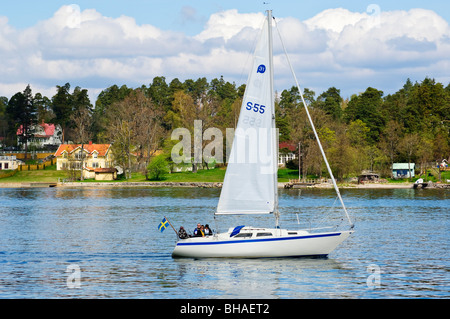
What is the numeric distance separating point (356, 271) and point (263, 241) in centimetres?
581

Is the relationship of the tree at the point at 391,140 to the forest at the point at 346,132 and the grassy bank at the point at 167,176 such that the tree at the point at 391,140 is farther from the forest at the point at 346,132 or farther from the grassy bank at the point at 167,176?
the grassy bank at the point at 167,176

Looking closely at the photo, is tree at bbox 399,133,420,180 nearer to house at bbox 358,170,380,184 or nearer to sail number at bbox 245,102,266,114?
house at bbox 358,170,380,184

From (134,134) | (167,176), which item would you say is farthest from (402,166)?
(134,134)

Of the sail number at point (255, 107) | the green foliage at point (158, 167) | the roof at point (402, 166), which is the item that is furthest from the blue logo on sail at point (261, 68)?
the roof at point (402, 166)

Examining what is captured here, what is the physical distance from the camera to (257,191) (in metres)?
38.2

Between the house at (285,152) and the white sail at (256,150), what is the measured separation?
11707 centimetres

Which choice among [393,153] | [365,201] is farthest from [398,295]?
[393,153]

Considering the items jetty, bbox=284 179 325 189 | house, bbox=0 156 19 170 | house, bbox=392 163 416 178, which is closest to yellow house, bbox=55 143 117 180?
house, bbox=0 156 19 170

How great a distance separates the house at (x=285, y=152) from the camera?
160125mm

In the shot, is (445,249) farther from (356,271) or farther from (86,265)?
(86,265)

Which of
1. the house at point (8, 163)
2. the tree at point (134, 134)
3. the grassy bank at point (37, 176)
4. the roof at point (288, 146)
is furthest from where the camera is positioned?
the house at point (8, 163)

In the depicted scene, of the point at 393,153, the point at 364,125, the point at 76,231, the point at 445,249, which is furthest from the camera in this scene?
the point at 364,125

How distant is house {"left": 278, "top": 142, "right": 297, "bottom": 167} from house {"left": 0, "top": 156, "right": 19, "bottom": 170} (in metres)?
77.6

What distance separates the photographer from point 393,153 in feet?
497
